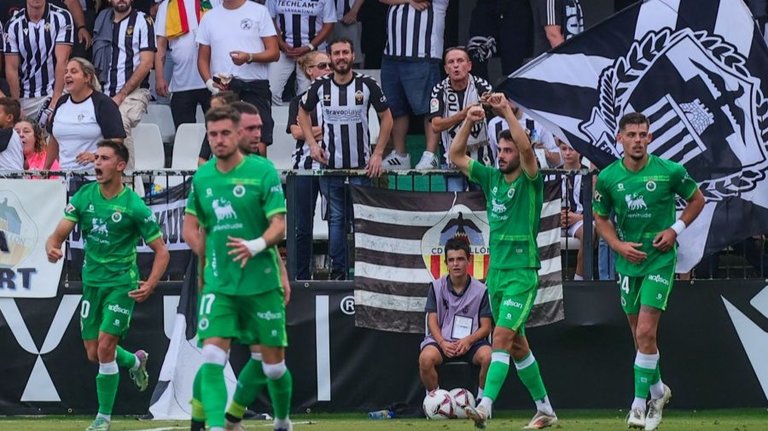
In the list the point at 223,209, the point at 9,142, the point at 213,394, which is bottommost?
the point at 213,394

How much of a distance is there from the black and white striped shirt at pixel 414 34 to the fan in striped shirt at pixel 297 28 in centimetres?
96

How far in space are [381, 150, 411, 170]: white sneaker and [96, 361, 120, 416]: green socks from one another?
13.5 ft

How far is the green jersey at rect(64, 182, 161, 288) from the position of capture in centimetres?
1288

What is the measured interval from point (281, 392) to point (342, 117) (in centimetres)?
492

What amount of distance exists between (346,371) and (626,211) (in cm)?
335

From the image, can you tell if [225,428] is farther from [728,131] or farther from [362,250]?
[728,131]

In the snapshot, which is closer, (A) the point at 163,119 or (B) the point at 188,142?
(B) the point at 188,142

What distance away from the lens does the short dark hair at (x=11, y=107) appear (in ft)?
53.5

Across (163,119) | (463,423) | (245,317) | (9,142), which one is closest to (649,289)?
(463,423)

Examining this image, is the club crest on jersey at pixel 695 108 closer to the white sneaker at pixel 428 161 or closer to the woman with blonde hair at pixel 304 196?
the white sneaker at pixel 428 161

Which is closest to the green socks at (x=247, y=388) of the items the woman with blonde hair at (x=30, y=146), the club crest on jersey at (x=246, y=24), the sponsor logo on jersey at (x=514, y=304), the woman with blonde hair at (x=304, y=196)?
the sponsor logo on jersey at (x=514, y=304)

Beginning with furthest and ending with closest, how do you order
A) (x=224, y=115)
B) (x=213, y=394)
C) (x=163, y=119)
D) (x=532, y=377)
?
(x=163, y=119), (x=532, y=377), (x=224, y=115), (x=213, y=394)

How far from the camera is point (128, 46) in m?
17.2

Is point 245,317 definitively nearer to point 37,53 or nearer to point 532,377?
point 532,377
